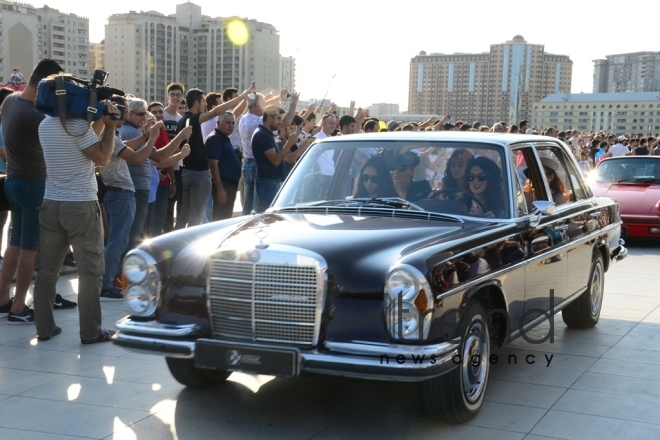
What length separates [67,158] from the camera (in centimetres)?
639

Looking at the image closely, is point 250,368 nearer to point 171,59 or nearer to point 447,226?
point 447,226

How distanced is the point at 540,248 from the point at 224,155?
5379mm

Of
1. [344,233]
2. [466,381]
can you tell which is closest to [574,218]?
[466,381]

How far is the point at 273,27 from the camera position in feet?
610

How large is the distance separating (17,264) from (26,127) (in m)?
1.21

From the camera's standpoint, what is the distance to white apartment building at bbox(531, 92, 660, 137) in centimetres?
18788

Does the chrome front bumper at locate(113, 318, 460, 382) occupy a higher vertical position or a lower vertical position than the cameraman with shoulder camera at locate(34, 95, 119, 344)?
lower

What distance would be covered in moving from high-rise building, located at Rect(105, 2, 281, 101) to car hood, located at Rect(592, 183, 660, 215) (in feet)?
544

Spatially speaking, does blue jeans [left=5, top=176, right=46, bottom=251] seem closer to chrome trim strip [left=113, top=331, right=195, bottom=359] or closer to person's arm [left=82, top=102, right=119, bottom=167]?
person's arm [left=82, top=102, right=119, bottom=167]

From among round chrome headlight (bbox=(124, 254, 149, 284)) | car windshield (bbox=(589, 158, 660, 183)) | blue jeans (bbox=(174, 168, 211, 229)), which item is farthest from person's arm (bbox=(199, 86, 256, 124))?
car windshield (bbox=(589, 158, 660, 183))

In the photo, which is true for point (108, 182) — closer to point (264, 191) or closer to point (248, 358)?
point (264, 191)

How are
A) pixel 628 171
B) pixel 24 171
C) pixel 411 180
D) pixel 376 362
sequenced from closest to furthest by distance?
pixel 376 362, pixel 411 180, pixel 24 171, pixel 628 171

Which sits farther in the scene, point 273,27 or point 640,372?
point 273,27

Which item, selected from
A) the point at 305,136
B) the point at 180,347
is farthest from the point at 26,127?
the point at 305,136
